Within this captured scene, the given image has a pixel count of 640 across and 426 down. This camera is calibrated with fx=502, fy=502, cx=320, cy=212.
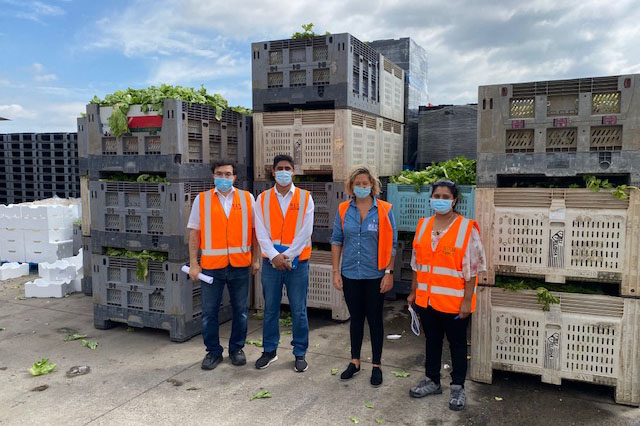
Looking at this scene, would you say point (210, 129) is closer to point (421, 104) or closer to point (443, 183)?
point (443, 183)

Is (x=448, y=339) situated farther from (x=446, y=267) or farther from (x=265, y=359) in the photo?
(x=265, y=359)

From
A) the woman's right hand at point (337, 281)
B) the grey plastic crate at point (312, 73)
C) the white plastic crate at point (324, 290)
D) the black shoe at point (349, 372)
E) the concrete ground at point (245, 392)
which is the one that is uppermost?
the grey plastic crate at point (312, 73)

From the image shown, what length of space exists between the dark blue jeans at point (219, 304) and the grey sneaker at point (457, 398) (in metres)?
2.39

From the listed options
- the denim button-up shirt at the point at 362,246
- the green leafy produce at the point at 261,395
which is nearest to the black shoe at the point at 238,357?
the green leafy produce at the point at 261,395

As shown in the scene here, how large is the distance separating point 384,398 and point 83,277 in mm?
6426

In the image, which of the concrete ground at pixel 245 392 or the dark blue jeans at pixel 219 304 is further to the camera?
the dark blue jeans at pixel 219 304

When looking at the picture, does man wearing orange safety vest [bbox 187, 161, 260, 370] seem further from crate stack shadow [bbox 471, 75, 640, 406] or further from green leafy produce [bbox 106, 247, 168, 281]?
crate stack shadow [bbox 471, 75, 640, 406]

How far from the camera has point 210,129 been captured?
690 cm

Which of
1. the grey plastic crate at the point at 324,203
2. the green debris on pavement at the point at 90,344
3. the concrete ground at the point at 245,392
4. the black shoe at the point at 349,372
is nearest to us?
the concrete ground at the point at 245,392

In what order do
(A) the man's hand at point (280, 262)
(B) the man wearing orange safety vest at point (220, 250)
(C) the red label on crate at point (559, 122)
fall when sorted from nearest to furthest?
1. (C) the red label on crate at point (559, 122)
2. (A) the man's hand at point (280, 262)
3. (B) the man wearing orange safety vest at point (220, 250)

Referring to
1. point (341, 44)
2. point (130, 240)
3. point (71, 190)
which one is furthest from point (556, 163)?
point (71, 190)

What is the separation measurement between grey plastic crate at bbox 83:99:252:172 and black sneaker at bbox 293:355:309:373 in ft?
9.25

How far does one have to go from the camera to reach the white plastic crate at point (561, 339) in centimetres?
468

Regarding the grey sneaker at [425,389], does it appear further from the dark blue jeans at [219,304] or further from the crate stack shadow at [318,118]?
the crate stack shadow at [318,118]
